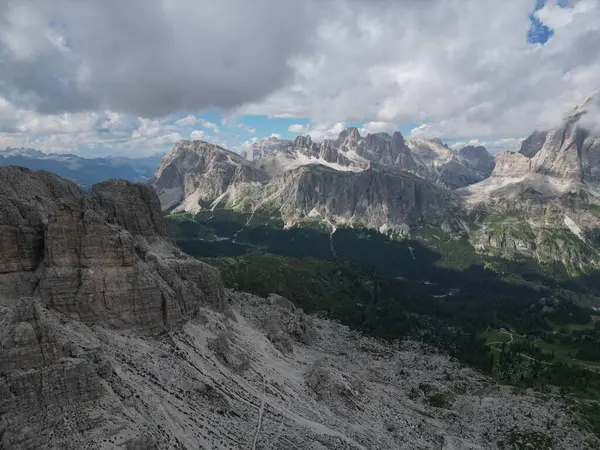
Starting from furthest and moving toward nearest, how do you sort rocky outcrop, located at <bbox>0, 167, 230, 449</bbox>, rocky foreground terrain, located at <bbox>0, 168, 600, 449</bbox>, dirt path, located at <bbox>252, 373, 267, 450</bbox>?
1. dirt path, located at <bbox>252, 373, 267, 450</bbox>
2. rocky foreground terrain, located at <bbox>0, 168, 600, 449</bbox>
3. rocky outcrop, located at <bbox>0, 167, 230, 449</bbox>

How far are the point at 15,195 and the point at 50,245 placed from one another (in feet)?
63.8

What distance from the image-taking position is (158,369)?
82.1m

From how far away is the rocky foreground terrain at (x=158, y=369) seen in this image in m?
64.2

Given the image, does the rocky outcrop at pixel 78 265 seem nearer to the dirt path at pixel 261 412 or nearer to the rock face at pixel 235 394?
the rock face at pixel 235 394

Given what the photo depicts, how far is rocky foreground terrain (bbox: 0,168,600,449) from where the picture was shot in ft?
211

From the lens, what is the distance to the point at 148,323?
92.2 metres

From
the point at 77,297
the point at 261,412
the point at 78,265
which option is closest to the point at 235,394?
the point at 261,412

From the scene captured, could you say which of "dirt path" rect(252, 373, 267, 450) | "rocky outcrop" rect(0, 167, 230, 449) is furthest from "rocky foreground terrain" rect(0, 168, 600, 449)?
"dirt path" rect(252, 373, 267, 450)

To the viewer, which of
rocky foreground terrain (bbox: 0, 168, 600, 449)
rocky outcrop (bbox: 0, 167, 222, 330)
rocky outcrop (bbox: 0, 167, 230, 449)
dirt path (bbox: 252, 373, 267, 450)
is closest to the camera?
rocky outcrop (bbox: 0, 167, 230, 449)

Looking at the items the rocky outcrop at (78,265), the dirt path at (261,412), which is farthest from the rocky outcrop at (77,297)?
the dirt path at (261,412)

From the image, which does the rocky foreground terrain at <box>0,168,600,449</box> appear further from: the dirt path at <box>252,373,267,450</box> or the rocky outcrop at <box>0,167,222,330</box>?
the dirt path at <box>252,373,267,450</box>

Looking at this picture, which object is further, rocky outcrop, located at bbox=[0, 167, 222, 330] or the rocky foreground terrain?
rocky outcrop, located at bbox=[0, 167, 222, 330]

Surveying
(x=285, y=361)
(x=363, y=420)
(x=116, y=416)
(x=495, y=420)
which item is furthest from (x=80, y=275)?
(x=495, y=420)

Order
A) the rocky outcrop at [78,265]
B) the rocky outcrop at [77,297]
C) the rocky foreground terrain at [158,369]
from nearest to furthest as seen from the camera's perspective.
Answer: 1. the rocky outcrop at [77,297]
2. the rocky foreground terrain at [158,369]
3. the rocky outcrop at [78,265]
